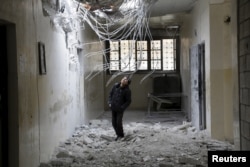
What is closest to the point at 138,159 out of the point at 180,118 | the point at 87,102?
the point at 87,102

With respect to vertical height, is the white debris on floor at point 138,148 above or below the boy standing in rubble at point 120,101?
below

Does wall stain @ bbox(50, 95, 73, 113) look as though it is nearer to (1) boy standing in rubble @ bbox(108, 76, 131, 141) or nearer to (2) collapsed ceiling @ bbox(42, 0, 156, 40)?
(1) boy standing in rubble @ bbox(108, 76, 131, 141)

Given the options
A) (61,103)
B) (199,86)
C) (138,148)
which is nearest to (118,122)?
(138,148)

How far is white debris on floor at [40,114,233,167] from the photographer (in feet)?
17.8

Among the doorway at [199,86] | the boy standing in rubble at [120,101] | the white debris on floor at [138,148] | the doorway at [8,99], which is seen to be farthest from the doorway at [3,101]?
the doorway at [199,86]

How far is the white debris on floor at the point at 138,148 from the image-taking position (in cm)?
543

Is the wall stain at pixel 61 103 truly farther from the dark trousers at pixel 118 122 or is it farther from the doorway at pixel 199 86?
the doorway at pixel 199 86

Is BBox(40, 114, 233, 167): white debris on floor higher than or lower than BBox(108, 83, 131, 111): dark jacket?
lower

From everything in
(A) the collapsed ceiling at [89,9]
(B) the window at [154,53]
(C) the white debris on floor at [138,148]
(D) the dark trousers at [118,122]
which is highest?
(A) the collapsed ceiling at [89,9]

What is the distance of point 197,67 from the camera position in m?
7.85

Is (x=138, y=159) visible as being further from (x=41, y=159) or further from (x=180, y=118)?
(x=180, y=118)

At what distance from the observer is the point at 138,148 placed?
21.1 ft

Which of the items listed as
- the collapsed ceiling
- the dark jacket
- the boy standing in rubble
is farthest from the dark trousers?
the collapsed ceiling

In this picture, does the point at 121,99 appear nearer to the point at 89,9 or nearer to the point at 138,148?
the point at 138,148
